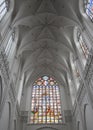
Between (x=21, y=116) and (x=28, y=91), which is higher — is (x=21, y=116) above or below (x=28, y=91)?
below

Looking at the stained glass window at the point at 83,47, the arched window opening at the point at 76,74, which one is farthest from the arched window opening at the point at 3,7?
the arched window opening at the point at 76,74

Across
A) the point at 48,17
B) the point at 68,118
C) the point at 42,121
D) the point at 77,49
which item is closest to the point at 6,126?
the point at 42,121

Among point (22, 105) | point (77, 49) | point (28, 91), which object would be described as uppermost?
point (77, 49)

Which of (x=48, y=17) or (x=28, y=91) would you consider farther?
(x=28, y=91)

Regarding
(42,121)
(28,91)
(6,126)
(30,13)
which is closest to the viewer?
(6,126)

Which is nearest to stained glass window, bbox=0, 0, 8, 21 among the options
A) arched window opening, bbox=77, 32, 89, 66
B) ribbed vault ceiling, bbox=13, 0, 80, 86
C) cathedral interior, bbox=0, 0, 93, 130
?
cathedral interior, bbox=0, 0, 93, 130

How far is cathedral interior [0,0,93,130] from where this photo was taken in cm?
1379

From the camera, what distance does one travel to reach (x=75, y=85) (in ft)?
59.0

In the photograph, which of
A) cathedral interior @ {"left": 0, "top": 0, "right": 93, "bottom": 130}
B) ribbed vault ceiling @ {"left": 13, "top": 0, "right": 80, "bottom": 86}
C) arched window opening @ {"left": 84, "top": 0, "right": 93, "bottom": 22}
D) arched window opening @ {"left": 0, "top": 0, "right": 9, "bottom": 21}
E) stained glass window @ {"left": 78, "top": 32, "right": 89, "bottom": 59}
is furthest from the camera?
ribbed vault ceiling @ {"left": 13, "top": 0, "right": 80, "bottom": 86}

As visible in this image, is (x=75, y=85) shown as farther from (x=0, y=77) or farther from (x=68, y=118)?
(x=0, y=77)

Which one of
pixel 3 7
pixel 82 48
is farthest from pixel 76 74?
pixel 3 7

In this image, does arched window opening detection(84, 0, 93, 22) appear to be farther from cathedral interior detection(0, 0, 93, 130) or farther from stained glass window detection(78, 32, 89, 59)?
stained glass window detection(78, 32, 89, 59)

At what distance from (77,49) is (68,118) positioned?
8.59 metres

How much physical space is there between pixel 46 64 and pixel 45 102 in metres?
5.98
